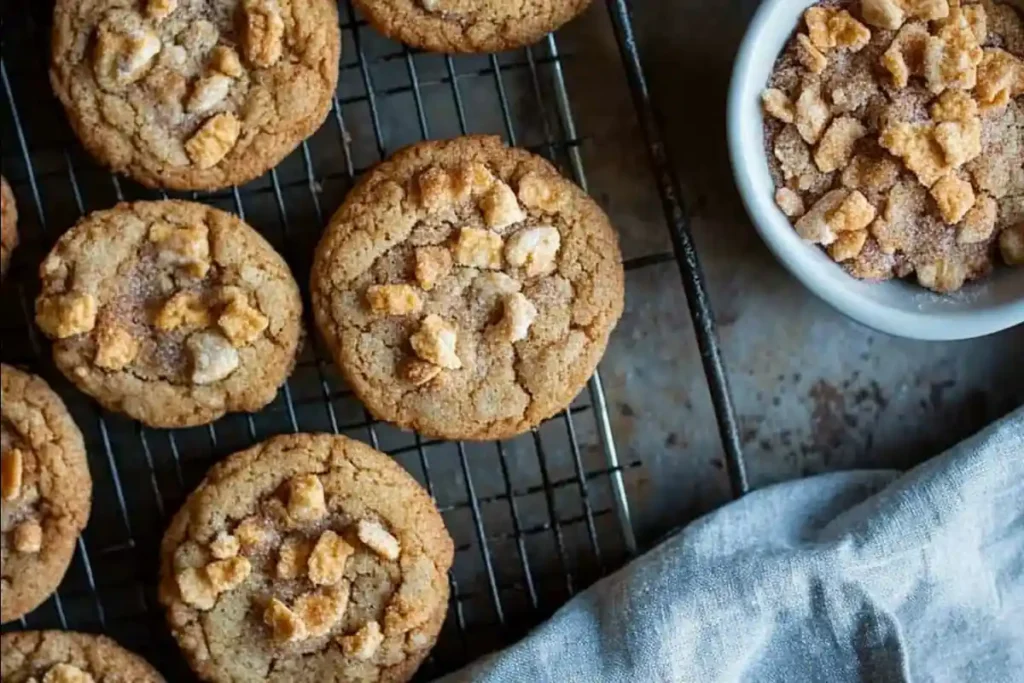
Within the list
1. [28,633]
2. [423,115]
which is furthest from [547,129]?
[28,633]

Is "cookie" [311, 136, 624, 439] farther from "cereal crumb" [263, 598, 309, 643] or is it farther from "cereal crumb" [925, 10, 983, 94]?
"cereal crumb" [925, 10, 983, 94]

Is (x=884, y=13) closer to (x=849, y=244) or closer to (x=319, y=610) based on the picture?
(x=849, y=244)

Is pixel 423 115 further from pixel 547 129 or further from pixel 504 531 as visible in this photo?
pixel 504 531

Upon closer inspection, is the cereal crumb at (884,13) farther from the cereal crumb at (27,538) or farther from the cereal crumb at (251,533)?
the cereal crumb at (27,538)

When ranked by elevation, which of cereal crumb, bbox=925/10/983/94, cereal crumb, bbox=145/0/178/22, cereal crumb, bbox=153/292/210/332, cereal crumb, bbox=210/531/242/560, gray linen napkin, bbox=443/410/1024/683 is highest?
cereal crumb, bbox=145/0/178/22

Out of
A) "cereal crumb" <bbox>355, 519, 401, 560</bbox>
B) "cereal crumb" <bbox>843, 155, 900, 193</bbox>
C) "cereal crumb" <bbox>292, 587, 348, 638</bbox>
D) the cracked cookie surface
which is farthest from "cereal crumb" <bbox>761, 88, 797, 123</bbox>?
"cereal crumb" <bbox>292, 587, 348, 638</bbox>

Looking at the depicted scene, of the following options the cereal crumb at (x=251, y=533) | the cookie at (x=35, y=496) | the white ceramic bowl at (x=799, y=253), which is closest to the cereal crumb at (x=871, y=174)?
the white ceramic bowl at (x=799, y=253)

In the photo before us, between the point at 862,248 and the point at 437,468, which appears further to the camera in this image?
the point at 437,468
